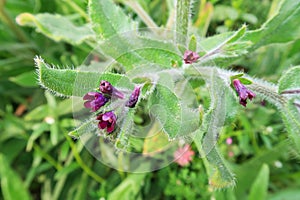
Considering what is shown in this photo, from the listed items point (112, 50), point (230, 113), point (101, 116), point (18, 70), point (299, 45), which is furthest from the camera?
point (18, 70)

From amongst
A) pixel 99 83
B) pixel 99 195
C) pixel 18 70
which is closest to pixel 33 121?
pixel 18 70

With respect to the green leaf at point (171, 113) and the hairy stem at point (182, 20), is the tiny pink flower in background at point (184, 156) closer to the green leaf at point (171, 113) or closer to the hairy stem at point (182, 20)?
the hairy stem at point (182, 20)

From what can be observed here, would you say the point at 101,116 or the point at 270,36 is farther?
the point at 270,36

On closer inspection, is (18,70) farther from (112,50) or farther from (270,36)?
(270,36)

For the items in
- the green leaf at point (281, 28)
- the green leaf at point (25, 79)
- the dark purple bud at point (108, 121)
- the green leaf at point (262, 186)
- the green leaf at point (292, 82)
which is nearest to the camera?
the dark purple bud at point (108, 121)

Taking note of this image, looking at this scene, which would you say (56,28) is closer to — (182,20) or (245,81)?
(182,20)

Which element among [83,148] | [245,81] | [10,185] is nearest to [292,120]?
[245,81]

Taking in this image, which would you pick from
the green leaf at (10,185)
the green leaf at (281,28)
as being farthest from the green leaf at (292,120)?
the green leaf at (10,185)
